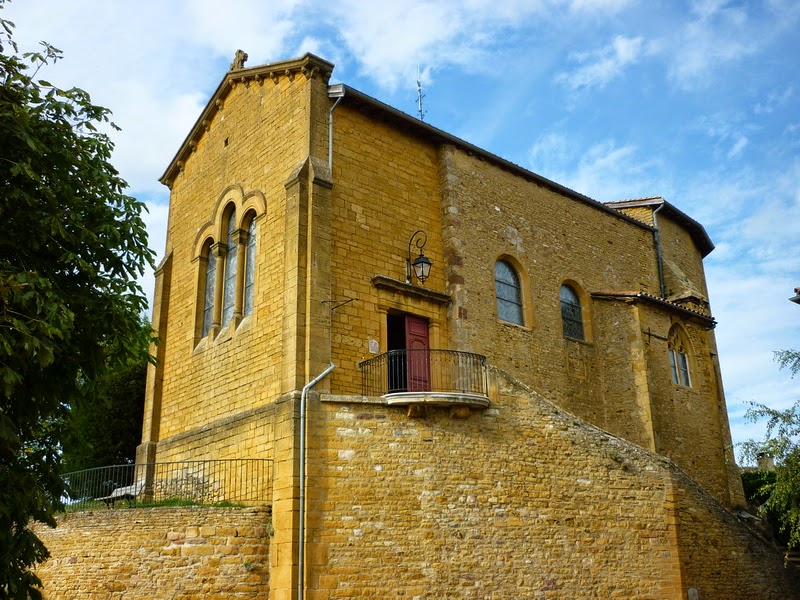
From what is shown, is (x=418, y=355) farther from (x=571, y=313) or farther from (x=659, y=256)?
(x=659, y=256)

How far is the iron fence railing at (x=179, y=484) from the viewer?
565 inches

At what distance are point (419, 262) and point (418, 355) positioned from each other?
76.1 inches

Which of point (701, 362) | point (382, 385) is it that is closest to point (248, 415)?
point (382, 385)

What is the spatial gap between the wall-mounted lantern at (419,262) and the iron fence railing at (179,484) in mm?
5049

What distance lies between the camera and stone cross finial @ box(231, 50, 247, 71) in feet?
63.7

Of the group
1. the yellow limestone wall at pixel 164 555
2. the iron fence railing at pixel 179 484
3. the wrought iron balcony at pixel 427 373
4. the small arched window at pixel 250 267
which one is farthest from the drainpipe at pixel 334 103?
the yellow limestone wall at pixel 164 555

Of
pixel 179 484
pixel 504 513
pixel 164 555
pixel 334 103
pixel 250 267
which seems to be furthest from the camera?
pixel 250 267

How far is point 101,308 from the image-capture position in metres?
10.2

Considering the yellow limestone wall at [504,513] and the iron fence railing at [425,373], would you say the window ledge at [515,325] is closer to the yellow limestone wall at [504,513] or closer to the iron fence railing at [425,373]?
the iron fence railing at [425,373]

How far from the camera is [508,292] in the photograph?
19.2 meters

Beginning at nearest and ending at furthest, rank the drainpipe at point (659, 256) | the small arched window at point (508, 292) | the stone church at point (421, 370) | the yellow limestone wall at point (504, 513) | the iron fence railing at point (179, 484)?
the yellow limestone wall at point (504, 513) < the stone church at point (421, 370) < the iron fence railing at point (179, 484) < the small arched window at point (508, 292) < the drainpipe at point (659, 256)

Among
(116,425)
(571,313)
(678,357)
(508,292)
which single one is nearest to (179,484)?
(116,425)

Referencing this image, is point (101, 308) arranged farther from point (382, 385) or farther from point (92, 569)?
point (382, 385)

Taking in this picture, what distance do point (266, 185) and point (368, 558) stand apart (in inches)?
323
